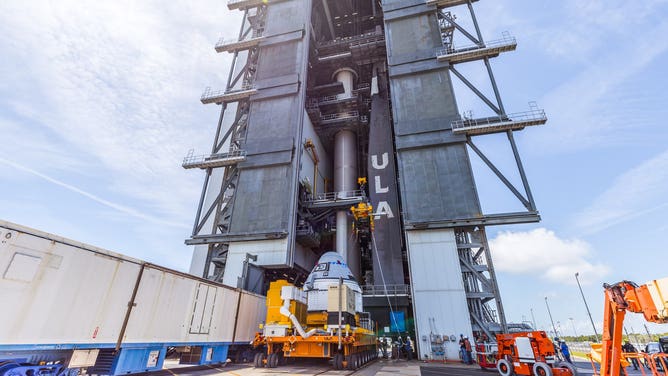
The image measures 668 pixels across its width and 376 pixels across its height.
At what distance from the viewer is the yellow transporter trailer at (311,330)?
1212cm

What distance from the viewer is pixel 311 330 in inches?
488

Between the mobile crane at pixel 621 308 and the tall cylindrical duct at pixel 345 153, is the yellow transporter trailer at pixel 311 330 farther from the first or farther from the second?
the tall cylindrical duct at pixel 345 153

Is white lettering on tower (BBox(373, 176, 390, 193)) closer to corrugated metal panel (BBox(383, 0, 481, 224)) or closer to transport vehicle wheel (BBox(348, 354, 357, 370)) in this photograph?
corrugated metal panel (BBox(383, 0, 481, 224))

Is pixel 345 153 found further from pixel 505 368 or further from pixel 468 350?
pixel 505 368

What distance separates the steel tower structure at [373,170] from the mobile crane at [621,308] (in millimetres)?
13706

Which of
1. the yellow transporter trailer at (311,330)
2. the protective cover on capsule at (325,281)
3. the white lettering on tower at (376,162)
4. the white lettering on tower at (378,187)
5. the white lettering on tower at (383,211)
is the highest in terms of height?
the white lettering on tower at (376,162)

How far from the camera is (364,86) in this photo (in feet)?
131

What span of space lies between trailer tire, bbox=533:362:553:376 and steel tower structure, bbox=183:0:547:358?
8.61 metres

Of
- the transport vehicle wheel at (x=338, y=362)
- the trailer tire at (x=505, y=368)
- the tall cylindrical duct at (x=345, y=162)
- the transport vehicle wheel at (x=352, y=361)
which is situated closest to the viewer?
the trailer tire at (x=505, y=368)

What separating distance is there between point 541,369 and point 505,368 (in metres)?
1.78

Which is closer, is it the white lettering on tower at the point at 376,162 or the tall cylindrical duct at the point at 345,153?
the white lettering on tower at the point at 376,162

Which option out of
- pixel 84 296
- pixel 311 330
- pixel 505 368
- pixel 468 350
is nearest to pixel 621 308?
pixel 505 368

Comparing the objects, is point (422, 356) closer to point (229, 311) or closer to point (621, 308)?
point (229, 311)

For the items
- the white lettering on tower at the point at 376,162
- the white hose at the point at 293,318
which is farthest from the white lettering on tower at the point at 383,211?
the white hose at the point at 293,318
